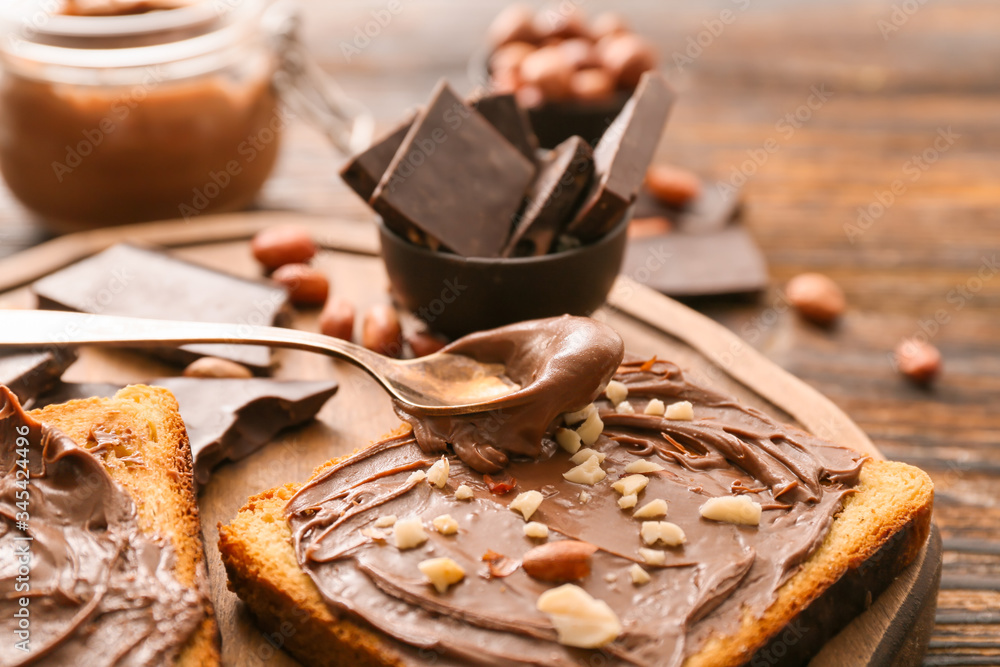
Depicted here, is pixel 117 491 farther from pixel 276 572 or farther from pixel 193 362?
pixel 193 362

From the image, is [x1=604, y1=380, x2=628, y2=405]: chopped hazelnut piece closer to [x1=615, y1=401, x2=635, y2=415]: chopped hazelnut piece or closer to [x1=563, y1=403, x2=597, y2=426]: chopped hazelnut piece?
[x1=615, y1=401, x2=635, y2=415]: chopped hazelnut piece

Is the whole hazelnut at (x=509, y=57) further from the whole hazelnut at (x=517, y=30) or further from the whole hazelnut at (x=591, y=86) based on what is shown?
the whole hazelnut at (x=591, y=86)

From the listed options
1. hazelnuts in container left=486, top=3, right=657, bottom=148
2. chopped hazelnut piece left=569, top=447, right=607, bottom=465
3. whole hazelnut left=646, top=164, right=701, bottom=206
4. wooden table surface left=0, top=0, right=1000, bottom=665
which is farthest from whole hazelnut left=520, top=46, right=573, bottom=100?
chopped hazelnut piece left=569, top=447, right=607, bottom=465

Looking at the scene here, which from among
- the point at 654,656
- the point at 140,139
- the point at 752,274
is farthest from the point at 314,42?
the point at 654,656

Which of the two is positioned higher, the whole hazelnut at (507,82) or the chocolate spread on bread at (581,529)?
the whole hazelnut at (507,82)

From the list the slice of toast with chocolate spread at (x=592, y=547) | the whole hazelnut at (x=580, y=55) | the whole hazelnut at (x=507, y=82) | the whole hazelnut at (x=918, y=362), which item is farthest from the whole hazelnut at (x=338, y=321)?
the whole hazelnut at (x=918, y=362)

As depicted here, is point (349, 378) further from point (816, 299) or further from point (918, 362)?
point (918, 362)
